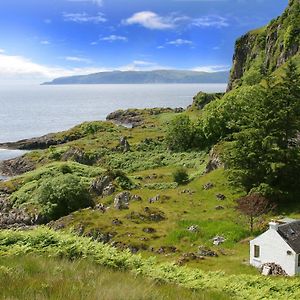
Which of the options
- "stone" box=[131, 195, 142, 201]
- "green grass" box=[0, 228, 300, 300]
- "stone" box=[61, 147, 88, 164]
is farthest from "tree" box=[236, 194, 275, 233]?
"stone" box=[61, 147, 88, 164]

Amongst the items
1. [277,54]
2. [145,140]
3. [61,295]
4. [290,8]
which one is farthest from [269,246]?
[290,8]

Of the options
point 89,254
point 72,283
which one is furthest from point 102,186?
point 72,283

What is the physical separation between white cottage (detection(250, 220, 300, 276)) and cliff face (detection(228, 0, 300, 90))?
6705 cm

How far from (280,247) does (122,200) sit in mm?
25707

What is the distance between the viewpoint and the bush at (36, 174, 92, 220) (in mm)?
59562

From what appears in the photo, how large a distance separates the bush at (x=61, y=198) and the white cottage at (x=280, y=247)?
31.7 metres

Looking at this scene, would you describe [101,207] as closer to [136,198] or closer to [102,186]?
[136,198]

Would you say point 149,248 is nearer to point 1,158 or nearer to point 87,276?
point 87,276

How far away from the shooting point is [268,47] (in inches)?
5049

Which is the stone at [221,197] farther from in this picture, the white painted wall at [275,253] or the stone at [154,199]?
the white painted wall at [275,253]

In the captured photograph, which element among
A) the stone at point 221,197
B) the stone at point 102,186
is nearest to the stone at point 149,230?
the stone at point 221,197

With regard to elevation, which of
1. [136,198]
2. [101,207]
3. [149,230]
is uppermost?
[136,198]

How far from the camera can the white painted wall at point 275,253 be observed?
32.1m

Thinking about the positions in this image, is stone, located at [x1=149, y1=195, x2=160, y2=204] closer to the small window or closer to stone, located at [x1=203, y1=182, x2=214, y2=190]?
stone, located at [x1=203, y1=182, x2=214, y2=190]
